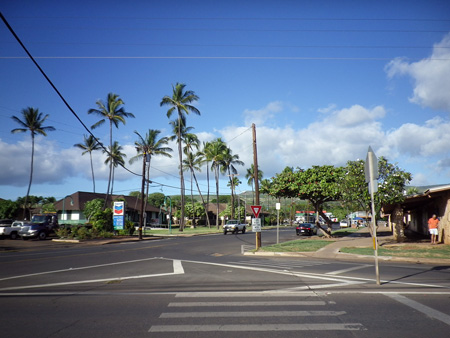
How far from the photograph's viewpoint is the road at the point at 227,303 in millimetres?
4934

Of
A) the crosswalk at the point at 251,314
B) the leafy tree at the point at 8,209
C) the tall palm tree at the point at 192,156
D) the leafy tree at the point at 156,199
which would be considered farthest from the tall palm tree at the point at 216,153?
the leafy tree at the point at 156,199

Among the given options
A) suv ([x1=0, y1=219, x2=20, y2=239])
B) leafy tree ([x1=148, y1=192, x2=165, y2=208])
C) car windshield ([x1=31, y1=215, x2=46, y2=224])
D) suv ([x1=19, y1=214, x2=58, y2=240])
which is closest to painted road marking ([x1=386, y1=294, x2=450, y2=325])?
suv ([x1=19, y1=214, x2=58, y2=240])

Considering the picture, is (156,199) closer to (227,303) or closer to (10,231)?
(10,231)

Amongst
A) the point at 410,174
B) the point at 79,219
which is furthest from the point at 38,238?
the point at 410,174

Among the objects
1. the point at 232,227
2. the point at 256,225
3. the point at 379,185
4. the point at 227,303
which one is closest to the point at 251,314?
the point at 227,303

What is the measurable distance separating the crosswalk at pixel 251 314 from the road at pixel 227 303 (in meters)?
0.02

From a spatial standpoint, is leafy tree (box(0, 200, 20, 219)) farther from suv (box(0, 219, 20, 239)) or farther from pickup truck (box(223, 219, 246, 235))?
pickup truck (box(223, 219, 246, 235))

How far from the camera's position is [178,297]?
7.13 m

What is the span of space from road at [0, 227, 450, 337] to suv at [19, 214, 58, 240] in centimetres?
2215

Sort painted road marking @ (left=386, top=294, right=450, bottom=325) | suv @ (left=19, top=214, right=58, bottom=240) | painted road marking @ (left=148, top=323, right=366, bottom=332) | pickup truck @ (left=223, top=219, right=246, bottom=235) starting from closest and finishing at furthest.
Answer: painted road marking @ (left=148, top=323, right=366, bottom=332)
painted road marking @ (left=386, top=294, right=450, bottom=325)
suv @ (left=19, top=214, right=58, bottom=240)
pickup truck @ (left=223, top=219, right=246, bottom=235)

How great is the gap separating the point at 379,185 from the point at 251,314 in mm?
15209

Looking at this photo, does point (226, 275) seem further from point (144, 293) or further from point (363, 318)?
point (363, 318)

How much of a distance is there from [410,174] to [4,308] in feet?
63.1

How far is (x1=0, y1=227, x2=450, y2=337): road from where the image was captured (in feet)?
16.2
